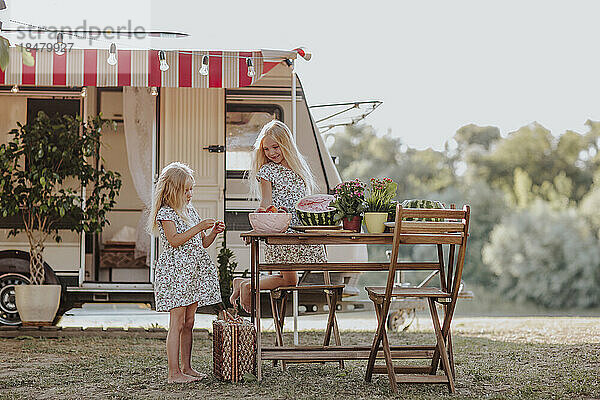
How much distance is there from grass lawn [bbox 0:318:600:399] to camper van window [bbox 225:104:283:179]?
5.60 ft

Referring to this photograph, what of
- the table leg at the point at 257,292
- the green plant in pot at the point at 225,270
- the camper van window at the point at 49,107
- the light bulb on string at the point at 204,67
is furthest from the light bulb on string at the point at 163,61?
the table leg at the point at 257,292

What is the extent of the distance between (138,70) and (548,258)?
11.5m

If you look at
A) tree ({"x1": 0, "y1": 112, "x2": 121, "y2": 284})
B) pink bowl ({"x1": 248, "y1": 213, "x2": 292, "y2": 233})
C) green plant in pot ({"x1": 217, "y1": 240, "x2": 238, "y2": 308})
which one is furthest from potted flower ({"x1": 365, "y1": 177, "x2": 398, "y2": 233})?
tree ({"x1": 0, "y1": 112, "x2": 121, "y2": 284})

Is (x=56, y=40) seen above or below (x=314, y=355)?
above

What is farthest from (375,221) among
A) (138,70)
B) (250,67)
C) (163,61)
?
(138,70)

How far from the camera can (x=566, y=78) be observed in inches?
914

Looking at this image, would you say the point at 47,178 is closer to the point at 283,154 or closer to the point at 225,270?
the point at 225,270

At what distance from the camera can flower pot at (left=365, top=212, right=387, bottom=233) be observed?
14.2 feet

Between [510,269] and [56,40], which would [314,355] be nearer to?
[56,40]

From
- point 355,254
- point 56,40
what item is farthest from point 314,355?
point 56,40

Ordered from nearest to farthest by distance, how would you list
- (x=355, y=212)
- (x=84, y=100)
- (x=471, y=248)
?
(x=355, y=212) → (x=84, y=100) → (x=471, y=248)

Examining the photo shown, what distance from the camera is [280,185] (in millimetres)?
4914

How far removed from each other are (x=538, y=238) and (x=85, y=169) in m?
11.7

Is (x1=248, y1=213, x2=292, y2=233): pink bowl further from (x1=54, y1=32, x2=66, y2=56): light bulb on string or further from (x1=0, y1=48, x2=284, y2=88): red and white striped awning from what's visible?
(x1=54, y1=32, x2=66, y2=56): light bulb on string
